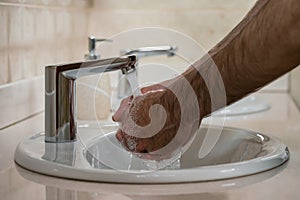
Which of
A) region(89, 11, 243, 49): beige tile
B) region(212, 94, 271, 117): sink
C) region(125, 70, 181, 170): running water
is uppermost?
region(89, 11, 243, 49): beige tile

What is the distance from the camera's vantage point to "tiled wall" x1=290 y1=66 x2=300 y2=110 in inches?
57.4

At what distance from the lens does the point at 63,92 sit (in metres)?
0.85

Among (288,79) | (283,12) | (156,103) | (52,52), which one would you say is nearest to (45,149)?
(156,103)

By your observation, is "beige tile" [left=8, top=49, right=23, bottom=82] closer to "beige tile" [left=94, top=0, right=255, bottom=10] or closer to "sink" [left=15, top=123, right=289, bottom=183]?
"sink" [left=15, top=123, right=289, bottom=183]

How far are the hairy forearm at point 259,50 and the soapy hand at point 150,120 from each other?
5cm

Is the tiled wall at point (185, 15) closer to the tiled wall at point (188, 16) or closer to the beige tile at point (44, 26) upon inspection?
the tiled wall at point (188, 16)

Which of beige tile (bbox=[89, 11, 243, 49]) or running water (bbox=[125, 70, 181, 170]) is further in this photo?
beige tile (bbox=[89, 11, 243, 49])

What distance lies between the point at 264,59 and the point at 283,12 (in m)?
0.07

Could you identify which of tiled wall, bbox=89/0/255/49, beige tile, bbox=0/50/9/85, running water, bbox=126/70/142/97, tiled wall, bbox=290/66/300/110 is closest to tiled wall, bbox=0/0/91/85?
beige tile, bbox=0/50/9/85

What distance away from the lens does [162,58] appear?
5.73 feet

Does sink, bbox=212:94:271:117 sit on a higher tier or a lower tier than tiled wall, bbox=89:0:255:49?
lower

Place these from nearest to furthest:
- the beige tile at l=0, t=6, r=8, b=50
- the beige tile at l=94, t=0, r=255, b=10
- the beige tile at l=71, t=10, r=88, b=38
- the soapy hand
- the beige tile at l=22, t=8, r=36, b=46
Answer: the soapy hand, the beige tile at l=0, t=6, r=8, b=50, the beige tile at l=22, t=8, r=36, b=46, the beige tile at l=71, t=10, r=88, b=38, the beige tile at l=94, t=0, r=255, b=10

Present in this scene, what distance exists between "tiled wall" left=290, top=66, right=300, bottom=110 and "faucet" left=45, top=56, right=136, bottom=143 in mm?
719

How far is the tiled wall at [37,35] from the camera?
105cm
